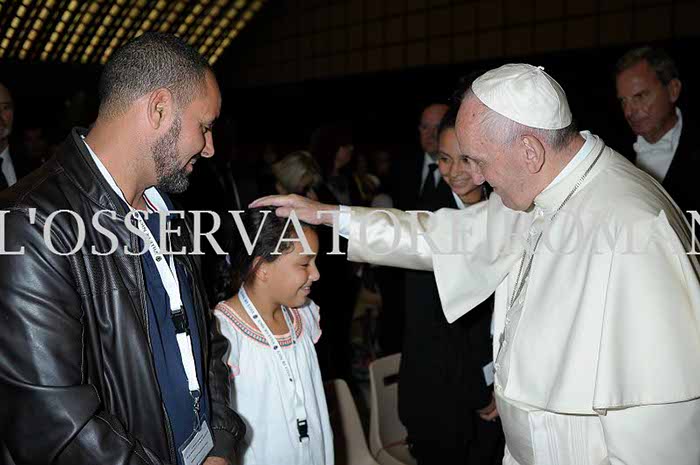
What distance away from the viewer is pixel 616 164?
7.26 feet

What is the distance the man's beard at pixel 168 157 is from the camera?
1807 mm

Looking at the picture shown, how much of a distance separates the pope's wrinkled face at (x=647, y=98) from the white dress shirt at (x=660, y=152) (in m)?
0.04

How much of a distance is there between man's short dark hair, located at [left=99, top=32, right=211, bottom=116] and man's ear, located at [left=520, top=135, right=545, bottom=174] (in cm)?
104

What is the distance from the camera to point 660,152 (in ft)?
13.3

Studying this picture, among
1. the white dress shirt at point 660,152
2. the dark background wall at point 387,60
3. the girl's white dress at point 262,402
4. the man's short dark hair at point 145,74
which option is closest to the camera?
the man's short dark hair at point 145,74

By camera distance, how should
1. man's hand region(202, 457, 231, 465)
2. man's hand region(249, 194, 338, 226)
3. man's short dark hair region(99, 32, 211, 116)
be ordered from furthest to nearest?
man's hand region(249, 194, 338, 226) → man's hand region(202, 457, 231, 465) → man's short dark hair region(99, 32, 211, 116)

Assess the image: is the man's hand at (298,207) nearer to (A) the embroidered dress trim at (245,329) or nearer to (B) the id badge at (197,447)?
(A) the embroidered dress trim at (245,329)

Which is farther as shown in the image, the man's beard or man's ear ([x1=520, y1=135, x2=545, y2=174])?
man's ear ([x1=520, y1=135, x2=545, y2=174])

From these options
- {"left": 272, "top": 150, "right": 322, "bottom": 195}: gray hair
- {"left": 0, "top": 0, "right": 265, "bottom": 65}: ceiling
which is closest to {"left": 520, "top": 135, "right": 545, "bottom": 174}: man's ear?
{"left": 272, "top": 150, "right": 322, "bottom": 195}: gray hair

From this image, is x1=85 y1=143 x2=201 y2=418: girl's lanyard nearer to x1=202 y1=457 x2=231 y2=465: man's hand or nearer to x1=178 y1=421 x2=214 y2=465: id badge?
x1=178 y1=421 x2=214 y2=465: id badge

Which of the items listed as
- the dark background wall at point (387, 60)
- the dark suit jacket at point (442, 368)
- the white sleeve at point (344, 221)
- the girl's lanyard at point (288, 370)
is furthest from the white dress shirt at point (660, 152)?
the girl's lanyard at point (288, 370)

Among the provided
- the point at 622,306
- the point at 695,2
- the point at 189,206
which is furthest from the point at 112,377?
the point at 695,2

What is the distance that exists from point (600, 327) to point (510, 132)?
26.4 inches

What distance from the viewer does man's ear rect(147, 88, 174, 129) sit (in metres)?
1.77
